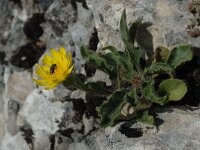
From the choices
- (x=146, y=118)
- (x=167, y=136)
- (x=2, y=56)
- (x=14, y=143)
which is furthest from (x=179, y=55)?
(x=2, y=56)

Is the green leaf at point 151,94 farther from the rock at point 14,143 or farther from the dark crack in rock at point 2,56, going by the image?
the dark crack in rock at point 2,56

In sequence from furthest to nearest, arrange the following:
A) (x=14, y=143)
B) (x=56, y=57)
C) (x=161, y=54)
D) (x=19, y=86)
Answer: (x=19, y=86) < (x=14, y=143) < (x=161, y=54) < (x=56, y=57)

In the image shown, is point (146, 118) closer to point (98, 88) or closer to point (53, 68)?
point (98, 88)

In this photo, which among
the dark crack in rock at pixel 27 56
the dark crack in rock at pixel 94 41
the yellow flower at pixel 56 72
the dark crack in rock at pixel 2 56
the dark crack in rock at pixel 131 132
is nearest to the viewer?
the yellow flower at pixel 56 72

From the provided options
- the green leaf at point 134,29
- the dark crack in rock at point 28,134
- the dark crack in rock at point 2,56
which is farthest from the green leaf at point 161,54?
the dark crack in rock at point 2,56

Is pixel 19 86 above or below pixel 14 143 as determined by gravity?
above

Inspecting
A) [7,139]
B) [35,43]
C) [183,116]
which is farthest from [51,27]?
[183,116]

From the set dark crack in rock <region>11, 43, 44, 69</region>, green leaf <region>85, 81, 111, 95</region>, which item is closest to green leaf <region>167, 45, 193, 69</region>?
green leaf <region>85, 81, 111, 95</region>
